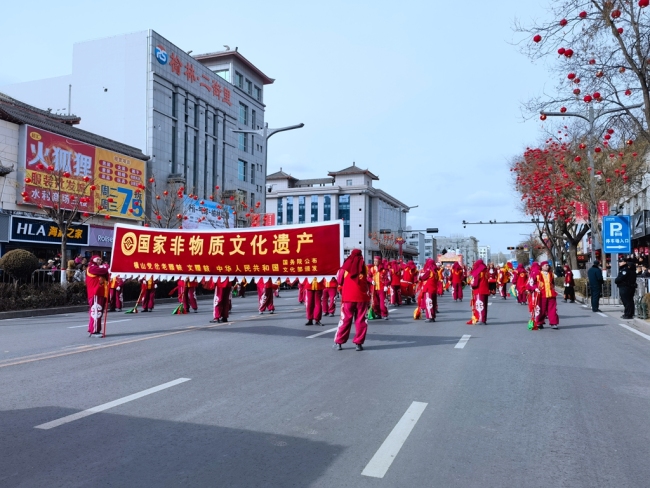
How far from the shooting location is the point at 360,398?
249 inches

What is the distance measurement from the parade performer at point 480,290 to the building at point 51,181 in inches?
693

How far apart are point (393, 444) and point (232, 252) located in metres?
7.49

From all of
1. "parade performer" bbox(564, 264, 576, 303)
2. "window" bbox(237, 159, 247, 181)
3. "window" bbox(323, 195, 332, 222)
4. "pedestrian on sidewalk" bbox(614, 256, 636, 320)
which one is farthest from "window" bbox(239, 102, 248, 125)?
"pedestrian on sidewalk" bbox(614, 256, 636, 320)

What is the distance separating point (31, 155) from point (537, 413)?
28515 mm

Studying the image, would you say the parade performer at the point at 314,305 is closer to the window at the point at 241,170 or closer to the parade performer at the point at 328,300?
the parade performer at the point at 328,300

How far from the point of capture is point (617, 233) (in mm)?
19656

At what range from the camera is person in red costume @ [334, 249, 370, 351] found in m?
9.77

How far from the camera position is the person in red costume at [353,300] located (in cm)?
977

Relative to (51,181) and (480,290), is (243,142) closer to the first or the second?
(51,181)

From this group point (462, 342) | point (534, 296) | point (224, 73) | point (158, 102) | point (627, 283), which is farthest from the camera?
point (224, 73)

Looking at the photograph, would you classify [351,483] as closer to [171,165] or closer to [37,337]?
[37,337]

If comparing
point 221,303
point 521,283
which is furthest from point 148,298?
point 521,283

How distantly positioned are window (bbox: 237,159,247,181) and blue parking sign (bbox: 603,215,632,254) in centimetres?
3563

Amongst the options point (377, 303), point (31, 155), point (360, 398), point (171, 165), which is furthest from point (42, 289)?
point (171, 165)
